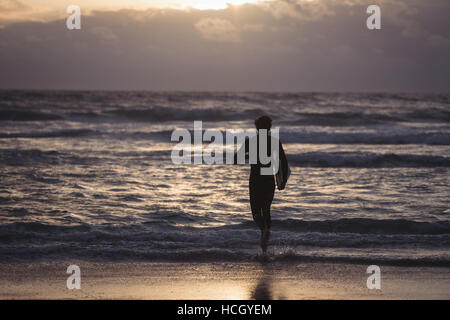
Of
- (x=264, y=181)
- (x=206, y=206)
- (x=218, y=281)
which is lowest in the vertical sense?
(x=218, y=281)

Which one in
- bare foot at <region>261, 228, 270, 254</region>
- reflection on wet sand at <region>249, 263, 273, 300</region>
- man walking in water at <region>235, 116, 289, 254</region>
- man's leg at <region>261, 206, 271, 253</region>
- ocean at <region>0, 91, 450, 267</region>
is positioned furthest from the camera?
ocean at <region>0, 91, 450, 267</region>

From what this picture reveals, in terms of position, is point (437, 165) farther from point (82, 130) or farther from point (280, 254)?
point (82, 130)

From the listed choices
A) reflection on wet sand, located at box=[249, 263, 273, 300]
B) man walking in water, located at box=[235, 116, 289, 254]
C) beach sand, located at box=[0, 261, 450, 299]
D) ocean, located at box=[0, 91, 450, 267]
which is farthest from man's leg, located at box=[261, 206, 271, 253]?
reflection on wet sand, located at box=[249, 263, 273, 300]

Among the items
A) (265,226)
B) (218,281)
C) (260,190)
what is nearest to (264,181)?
(260,190)

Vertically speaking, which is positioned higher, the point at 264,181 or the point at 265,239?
the point at 264,181

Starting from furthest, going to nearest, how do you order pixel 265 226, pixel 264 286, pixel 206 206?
pixel 206 206
pixel 265 226
pixel 264 286

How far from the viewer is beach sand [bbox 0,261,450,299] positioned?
4699 mm

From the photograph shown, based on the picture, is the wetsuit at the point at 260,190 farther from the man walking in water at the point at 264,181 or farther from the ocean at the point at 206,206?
the ocean at the point at 206,206

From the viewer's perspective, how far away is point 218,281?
518 cm

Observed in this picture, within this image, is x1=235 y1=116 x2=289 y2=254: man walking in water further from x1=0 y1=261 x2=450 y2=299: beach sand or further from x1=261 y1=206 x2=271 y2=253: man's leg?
x1=0 y1=261 x2=450 y2=299: beach sand

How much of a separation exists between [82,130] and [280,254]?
18.8 m

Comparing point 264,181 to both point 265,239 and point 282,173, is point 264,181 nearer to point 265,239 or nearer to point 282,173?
point 282,173

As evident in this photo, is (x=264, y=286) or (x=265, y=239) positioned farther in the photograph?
(x=265, y=239)

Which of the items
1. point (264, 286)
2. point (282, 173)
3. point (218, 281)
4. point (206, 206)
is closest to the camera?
point (264, 286)
